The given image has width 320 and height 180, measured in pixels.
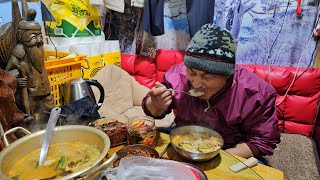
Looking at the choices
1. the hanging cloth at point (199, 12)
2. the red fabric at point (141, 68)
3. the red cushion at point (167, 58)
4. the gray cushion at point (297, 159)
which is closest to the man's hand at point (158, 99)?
the gray cushion at point (297, 159)

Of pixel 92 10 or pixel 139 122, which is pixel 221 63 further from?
pixel 92 10

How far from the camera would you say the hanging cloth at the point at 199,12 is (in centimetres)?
244

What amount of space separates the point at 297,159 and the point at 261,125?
0.88 metres

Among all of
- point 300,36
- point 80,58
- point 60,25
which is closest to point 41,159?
point 80,58

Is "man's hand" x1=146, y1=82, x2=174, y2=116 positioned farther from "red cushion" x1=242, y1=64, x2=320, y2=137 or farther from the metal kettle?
"red cushion" x1=242, y1=64, x2=320, y2=137

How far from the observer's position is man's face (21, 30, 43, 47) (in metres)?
1.13

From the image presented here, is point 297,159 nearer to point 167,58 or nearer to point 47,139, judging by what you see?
point 167,58

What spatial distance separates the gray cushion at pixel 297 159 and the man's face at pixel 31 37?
5.44 ft

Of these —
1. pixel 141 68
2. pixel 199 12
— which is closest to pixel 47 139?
pixel 199 12

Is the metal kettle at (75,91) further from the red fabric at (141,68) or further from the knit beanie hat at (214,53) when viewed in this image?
the red fabric at (141,68)

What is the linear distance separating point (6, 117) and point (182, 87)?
91 centimetres

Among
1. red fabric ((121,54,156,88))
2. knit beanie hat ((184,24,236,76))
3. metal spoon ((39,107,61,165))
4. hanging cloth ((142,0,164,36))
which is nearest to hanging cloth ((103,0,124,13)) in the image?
hanging cloth ((142,0,164,36))

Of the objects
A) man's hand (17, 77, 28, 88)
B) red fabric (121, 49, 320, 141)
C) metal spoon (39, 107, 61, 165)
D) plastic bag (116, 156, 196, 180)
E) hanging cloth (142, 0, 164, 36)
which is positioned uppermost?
hanging cloth (142, 0, 164, 36)

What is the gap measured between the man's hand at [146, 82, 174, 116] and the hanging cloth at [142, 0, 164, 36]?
1415 millimetres
